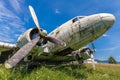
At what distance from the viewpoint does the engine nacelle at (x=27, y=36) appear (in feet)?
61.4

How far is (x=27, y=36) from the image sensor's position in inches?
734

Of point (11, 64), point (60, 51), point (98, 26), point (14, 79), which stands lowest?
point (14, 79)

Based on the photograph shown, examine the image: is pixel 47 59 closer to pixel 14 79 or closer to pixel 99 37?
pixel 99 37

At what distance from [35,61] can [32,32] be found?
130 inches

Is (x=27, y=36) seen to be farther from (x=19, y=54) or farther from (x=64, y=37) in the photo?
(x=19, y=54)

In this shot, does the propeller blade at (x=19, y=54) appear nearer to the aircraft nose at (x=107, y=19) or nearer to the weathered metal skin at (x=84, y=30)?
the weathered metal skin at (x=84, y=30)

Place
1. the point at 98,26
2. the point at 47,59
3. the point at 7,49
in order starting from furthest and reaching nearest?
the point at 7,49 < the point at 47,59 < the point at 98,26

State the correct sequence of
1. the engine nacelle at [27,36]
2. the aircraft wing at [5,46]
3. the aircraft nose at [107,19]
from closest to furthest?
1. the aircraft nose at [107,19]
2. the engine nacelle at [27,36]
3. the aircraft wing at [5,46]

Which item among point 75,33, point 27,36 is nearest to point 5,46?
point 27,36

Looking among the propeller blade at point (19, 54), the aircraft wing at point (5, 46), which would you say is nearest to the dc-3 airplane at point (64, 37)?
the propeller blade at point (19, 54)

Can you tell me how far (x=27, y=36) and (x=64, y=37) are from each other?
358 cm

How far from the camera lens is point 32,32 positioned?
63.9ft

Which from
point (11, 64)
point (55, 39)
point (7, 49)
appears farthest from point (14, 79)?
point (7, 49)

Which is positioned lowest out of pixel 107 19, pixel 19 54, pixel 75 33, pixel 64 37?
pixel 19 54
